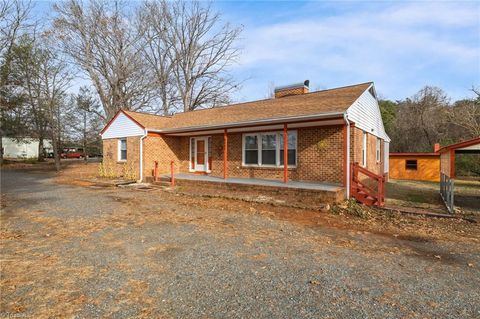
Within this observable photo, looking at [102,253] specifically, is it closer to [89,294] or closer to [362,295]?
[89,294]

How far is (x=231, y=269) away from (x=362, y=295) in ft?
5.40

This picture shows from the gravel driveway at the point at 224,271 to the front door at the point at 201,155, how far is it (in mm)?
7676

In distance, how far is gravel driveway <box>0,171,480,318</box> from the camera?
277 centimetres

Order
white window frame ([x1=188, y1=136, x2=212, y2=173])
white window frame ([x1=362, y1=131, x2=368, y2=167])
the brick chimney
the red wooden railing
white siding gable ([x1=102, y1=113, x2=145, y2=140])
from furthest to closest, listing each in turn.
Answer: the brick chimney → white siding gable ([x1=102, y1=113, x2=145, y2=140]) → white window frame ([x1=188, y1=136, x2=212, y2=173]) → white window frame ([x1=362, y1=131, x2=368, y2=167]) → the red wooden railing

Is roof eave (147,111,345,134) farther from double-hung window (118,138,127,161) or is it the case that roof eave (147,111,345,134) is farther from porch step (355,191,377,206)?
double-hung window (118,138,127,161)

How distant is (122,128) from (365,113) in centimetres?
1262

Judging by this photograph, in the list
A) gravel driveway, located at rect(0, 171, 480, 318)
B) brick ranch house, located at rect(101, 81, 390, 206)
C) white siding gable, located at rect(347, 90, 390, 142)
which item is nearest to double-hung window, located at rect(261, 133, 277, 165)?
brick ranch house, located at rect(101, 81, 390, 206)

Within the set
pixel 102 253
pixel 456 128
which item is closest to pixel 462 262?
pixel 102 253

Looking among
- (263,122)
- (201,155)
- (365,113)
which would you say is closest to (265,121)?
(263,122)

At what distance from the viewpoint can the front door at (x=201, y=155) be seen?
1406 cm

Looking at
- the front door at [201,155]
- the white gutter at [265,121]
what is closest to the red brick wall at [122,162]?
the white gutter at [265,121]

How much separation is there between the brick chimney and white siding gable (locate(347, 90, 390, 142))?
3458 millimetres

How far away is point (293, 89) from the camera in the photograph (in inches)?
595

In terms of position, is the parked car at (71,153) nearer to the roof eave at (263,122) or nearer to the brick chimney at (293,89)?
the roof eave at (263,122)
